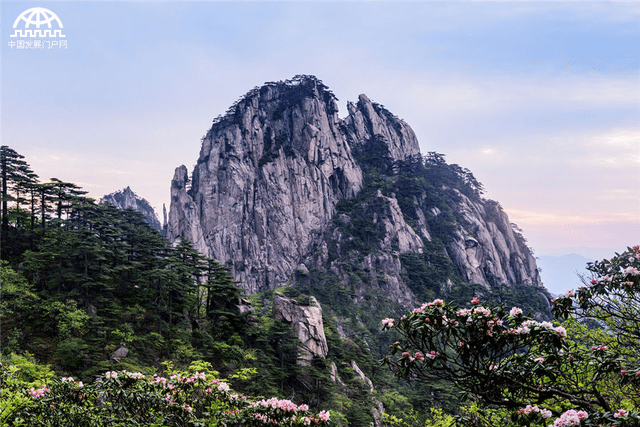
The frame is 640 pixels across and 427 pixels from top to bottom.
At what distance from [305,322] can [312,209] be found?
48.7 metres

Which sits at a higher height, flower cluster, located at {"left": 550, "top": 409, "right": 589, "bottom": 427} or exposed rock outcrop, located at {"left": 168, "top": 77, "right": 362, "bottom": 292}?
exposed rock outcrop, located at {"left": 168, "top": 77, "right": 362, "bottom": 292}

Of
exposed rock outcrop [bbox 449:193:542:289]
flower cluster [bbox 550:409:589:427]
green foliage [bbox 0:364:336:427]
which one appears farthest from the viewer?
exposed rock outcrop [bbox 449:193:542:289]

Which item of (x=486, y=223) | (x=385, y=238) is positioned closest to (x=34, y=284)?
(x=385, y=238)

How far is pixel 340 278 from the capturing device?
65.4 meters

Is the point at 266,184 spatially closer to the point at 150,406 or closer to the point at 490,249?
the point at 490,249

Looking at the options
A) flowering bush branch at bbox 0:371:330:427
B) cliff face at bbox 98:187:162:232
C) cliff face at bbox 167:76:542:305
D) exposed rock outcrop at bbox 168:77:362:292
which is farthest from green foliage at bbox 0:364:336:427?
cliff face at bbox 98:187:162:232

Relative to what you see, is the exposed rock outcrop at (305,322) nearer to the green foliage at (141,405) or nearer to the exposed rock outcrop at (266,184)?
the green foliage at (141,405)

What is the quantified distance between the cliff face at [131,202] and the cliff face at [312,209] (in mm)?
47292

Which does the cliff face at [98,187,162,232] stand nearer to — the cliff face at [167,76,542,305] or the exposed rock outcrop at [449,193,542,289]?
the cliff face at [167,76,542,305]

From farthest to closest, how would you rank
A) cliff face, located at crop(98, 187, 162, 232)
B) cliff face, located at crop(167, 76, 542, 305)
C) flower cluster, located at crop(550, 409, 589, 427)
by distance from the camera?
cliff face, located at crop(98, 187, 162, 232)
cliff face, located at crop(167, 76, 542, 305)
flower cluster, located at crop(550, 409, 589, 427)

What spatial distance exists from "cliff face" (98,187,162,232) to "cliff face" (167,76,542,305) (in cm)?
4729

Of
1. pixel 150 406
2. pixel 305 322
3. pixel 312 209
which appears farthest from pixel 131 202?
pixel 150 406

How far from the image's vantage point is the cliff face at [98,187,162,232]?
11081cm

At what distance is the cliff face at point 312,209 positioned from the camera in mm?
69688
